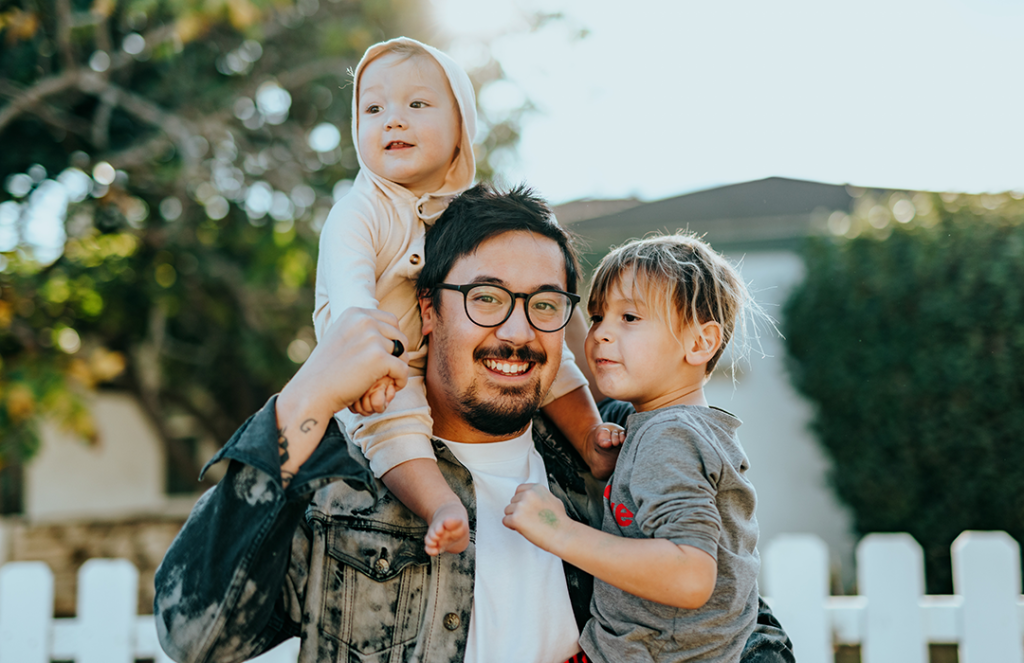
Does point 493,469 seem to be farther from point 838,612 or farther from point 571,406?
point 838,612

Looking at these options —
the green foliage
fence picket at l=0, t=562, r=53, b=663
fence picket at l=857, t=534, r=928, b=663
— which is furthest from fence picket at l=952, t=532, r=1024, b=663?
fence picket at l=0, t=562, r=53, b=663

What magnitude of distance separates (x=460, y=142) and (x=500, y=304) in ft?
1.88

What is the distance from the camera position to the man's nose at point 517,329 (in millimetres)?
1905

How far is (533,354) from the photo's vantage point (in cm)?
194

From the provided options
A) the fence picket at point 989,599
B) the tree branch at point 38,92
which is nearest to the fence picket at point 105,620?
the fence picket at point 989,599

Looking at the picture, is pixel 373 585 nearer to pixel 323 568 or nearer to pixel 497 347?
pixel 323 568

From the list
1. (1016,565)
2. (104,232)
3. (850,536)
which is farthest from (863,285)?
(104,232)

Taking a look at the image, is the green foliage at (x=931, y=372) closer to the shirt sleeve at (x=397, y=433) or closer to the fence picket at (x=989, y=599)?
the fence picket at (x=989, y=599)

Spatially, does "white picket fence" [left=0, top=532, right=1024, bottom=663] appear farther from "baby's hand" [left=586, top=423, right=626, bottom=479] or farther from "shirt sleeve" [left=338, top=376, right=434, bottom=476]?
"shirt sleeve" [left=338, top=376, right=434, bottom=476]

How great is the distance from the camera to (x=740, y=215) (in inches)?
376

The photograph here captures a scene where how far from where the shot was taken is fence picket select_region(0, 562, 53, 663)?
316 cm

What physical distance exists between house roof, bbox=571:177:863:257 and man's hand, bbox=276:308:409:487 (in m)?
7.21

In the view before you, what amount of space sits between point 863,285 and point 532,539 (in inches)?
255

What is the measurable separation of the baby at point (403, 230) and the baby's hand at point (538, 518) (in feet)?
0.61
